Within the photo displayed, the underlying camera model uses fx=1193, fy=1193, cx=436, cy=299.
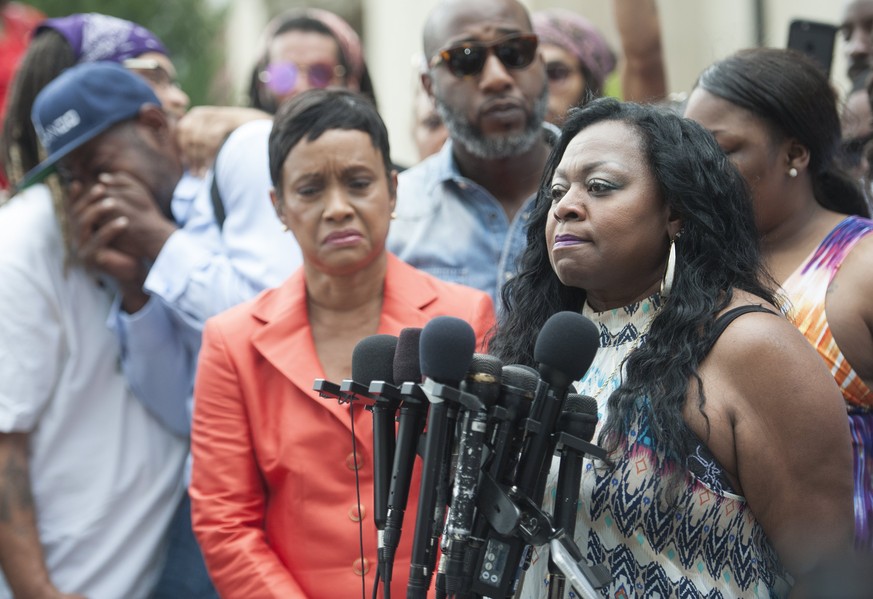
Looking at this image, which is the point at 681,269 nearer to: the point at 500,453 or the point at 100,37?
the point at 500,453

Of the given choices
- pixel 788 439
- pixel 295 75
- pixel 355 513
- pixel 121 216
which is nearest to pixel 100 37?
pixel 295 75

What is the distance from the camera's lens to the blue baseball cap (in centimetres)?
436

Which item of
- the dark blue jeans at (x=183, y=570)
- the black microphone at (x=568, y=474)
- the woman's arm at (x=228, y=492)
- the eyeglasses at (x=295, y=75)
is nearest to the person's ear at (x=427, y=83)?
the eyeglasses at (x=295, y=75)

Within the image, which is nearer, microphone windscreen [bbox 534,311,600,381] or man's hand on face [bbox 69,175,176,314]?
microphone windscreen [bbox 534,311,600,381]

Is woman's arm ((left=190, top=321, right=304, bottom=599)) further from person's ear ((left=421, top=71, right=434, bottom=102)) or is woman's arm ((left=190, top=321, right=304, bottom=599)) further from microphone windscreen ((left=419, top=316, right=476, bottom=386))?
person's ear ((left=421, top=71, right=434, bottom=102))

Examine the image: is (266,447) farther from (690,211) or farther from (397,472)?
(690,211)

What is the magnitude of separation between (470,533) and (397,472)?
22cm

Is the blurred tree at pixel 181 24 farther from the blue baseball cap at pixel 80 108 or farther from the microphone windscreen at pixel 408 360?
the microphone windscreen at pixel 408 360

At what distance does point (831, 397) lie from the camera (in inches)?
106

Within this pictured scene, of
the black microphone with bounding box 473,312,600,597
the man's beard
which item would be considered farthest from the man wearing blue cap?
the black microphone with bounding box 473,312,600,597

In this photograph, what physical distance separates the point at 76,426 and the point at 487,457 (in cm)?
227

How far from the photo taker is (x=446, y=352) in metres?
2.39

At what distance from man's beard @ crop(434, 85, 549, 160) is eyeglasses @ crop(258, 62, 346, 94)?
38.6 inches

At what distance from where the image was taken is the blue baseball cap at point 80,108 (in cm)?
436
